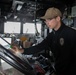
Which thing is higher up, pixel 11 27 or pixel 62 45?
pixel 62 45

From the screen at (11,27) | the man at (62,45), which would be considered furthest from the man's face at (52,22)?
the screen at (11,27)

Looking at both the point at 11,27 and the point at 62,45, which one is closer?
the point at 62,45

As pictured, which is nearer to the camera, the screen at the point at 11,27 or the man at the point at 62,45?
the man at the point at 62,45

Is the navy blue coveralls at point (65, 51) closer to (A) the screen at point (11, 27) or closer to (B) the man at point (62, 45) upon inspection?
(B) the man at point (62, 45)

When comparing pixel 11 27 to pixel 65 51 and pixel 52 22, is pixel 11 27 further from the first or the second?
pixel 65 51

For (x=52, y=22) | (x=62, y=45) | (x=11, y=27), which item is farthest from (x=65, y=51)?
(x=11, y=27)

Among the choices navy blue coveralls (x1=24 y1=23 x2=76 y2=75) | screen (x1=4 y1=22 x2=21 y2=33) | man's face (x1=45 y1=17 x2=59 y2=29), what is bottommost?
screen (x1=4 y1=22 x2=21 y2=33)

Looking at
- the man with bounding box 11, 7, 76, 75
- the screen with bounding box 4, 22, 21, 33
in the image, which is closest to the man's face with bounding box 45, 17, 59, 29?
the man with bounding box 11, 7, 76, 75

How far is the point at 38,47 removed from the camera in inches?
104

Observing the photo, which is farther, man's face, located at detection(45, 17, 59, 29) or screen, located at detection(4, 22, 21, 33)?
screen, located at detection(4, 22, 21, 33)

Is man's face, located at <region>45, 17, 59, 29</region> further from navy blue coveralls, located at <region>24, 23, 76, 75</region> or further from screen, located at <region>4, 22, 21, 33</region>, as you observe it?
screen, located at <region>4, 22, 21, 33</region>

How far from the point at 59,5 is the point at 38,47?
9.81 ft

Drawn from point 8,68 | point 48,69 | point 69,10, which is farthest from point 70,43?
point 69,10

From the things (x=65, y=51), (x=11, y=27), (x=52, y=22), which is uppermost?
(x=52, y=22)
